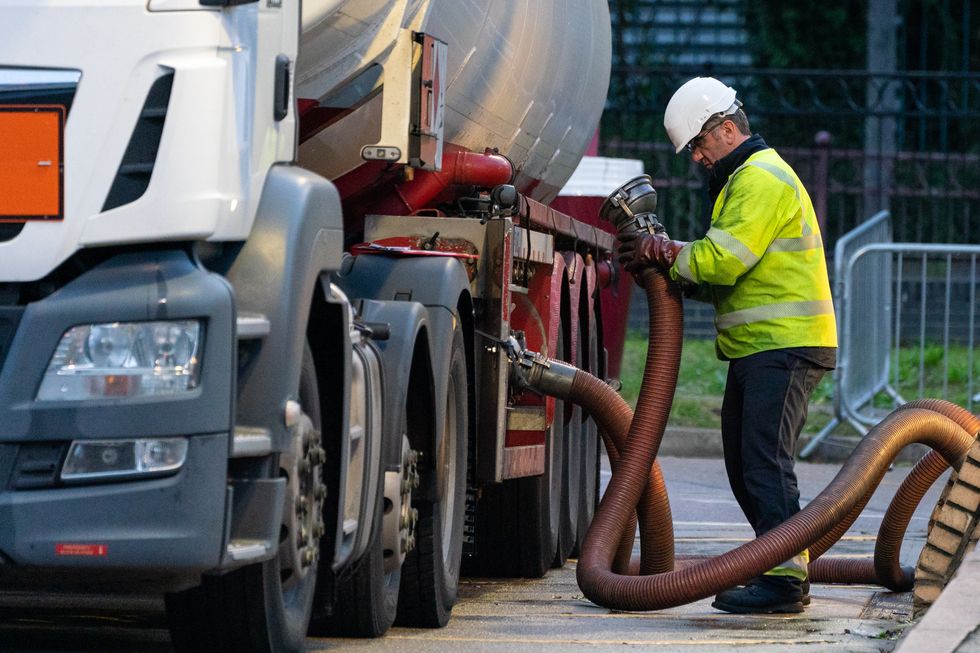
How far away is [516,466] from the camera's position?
24.3ft

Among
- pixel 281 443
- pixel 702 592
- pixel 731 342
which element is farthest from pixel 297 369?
pixel 731 342

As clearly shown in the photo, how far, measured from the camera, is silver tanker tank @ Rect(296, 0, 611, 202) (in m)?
5.98

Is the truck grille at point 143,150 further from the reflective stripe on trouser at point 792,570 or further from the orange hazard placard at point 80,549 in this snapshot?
the reflective stripe on trouser at point 792,570

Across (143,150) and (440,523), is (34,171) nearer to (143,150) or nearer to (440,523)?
(143,150)

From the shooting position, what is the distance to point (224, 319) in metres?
4.32

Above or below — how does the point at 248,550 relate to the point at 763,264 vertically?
below

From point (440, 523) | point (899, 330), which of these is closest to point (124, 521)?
point (440, 523)

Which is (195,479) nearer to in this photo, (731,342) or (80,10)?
(80,10)

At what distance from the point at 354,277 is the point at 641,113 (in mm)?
13558

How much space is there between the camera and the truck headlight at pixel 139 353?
14.2 feet

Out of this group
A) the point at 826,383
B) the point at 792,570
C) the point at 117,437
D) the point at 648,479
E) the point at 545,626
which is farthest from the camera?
the point at 826,383

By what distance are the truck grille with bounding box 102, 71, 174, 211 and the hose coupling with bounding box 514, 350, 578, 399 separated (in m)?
3.03

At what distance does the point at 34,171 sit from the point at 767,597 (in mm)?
3415

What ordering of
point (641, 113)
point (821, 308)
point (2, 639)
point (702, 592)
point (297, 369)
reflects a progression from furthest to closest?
1. point (641, 113)
2. point (821, 308)
3. point (702, 592)
4. point (2, 639)
5. point (297, 369)
